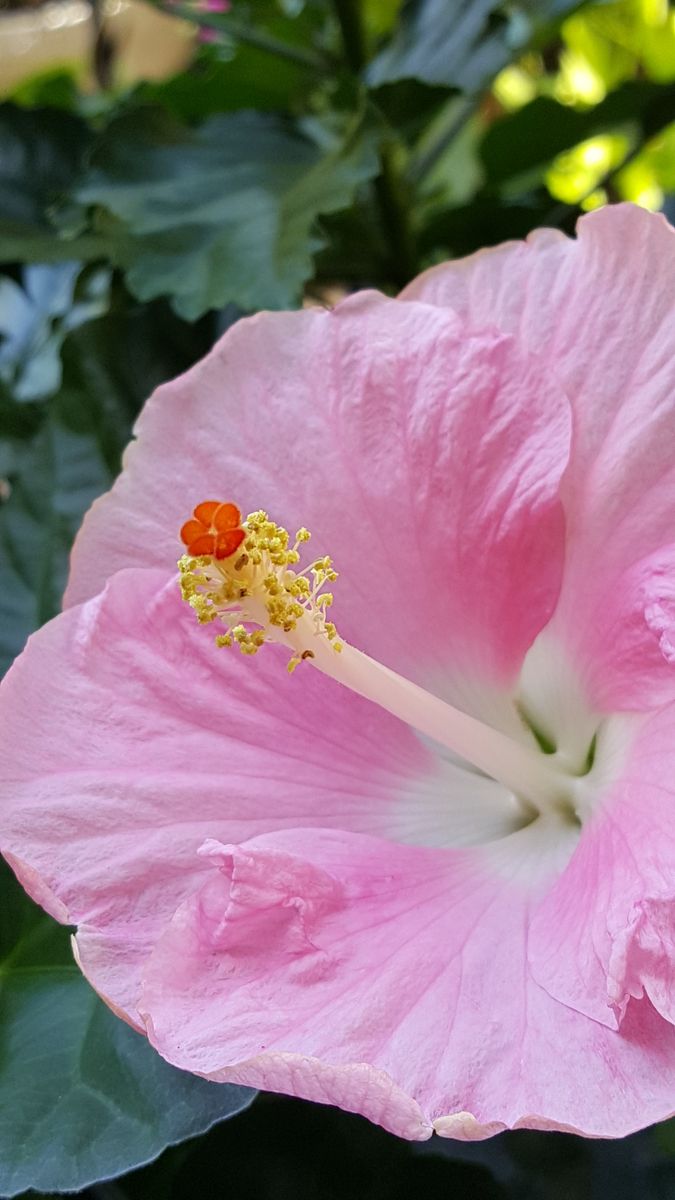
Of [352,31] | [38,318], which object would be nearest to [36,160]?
[38,318]

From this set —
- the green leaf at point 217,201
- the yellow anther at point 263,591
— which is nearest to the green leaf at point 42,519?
the green leaf at point 217,201

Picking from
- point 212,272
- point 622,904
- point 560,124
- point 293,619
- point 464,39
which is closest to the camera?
point 622,904

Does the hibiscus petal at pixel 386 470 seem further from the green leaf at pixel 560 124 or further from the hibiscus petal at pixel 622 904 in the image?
the green leaf at pixel 560 124

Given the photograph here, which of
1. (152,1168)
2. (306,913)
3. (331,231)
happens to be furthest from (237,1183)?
(331,231)

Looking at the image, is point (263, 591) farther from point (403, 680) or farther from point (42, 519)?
point (42, 519)

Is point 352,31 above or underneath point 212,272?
above

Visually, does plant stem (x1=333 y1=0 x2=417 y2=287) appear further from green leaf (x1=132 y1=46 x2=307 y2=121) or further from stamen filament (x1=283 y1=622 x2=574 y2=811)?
stamen filament (x1=283 y1=622 x2=574 y2=811)

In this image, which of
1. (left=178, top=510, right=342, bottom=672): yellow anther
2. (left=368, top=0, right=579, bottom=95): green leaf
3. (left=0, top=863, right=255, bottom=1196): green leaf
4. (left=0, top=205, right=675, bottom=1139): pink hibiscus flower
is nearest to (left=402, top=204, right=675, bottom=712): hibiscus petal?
(left=0, top=205, right=675, bottom=1139): pink hibiscus flower
